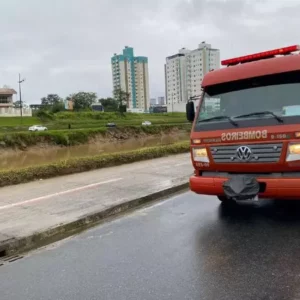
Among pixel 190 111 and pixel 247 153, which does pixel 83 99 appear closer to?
pixel 190 111

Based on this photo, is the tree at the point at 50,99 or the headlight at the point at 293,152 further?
the tree at the point at 50,99

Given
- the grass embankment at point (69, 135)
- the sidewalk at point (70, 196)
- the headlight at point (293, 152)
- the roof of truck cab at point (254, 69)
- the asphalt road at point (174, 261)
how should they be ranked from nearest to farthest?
the asphalt road at point (174, 261) → the headlight at point (293, 152) → the roof of truck cab at point (254, 69) → the sidewalk at point (70, 196) → the grass embankment at point (69, 135)

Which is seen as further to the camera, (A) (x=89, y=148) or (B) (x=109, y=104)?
(B) (x=109, y=104)

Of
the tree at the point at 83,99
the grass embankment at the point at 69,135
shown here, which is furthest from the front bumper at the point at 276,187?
the tree at the point at 83,99

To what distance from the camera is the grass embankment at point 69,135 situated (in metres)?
32.7

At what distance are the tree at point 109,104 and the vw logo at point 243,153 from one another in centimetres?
8965

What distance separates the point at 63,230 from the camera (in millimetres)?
5641

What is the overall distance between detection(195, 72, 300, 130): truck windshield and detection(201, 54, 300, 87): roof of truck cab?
0.32ft

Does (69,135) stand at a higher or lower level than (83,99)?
lower

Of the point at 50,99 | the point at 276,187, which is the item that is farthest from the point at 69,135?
the point at 50,99

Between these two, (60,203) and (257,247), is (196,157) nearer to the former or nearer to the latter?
(257,247)

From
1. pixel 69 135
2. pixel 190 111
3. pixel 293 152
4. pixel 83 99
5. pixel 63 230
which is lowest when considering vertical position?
pixel 63 230

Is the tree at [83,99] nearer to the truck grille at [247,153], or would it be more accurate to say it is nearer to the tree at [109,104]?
the tree at [109,104]

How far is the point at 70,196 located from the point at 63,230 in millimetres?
2101
